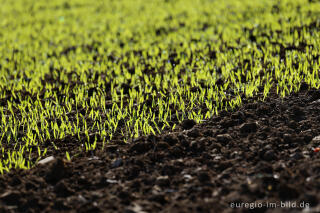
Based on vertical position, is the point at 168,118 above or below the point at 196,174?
above

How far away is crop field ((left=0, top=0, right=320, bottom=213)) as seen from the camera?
232 centimetres

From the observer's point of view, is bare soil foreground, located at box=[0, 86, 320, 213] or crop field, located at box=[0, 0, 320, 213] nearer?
bare soil foreground, located at box=[0, 86, 320, 213]

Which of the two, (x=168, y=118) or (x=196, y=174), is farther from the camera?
(x=168, y=118)

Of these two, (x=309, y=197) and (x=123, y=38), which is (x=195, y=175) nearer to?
(x=309, y=197)

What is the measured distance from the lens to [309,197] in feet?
6.66

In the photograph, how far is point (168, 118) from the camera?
11.3ft

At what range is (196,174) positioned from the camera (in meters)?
2.47

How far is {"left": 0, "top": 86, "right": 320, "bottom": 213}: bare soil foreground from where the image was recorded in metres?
2.17

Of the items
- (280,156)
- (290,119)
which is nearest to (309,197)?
(280,156)

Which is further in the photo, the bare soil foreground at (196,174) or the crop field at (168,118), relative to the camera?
the crop field at (168,118)

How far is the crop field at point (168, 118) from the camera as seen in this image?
232cm

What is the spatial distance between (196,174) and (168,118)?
3.38 ft

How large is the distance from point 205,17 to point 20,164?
18.1ft

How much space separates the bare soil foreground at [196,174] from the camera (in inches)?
85.4
